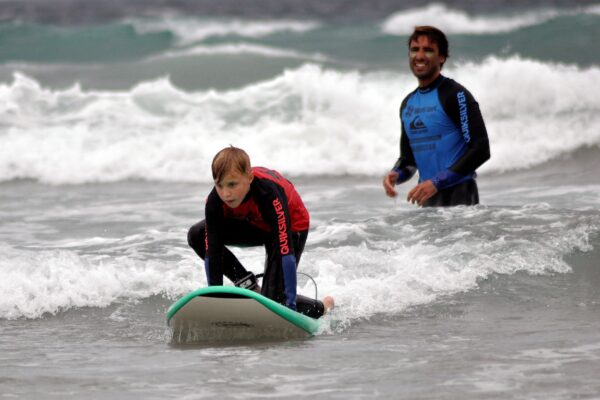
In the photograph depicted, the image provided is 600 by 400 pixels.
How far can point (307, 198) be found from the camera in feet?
40.9

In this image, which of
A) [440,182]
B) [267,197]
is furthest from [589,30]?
[267,197]

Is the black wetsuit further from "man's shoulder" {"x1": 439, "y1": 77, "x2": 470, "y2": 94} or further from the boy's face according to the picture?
"man's shoulder" {"x1": 439, "y1": 77, "x2": 470, "y2": 94}

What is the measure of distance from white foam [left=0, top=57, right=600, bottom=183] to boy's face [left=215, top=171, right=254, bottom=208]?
952 centimetres

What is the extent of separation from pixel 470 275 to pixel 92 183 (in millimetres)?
8459

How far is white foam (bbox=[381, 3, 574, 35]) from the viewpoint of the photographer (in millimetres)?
23375

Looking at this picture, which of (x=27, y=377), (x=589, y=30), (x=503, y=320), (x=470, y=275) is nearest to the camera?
(x=27, y=377)

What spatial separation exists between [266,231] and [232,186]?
472 mm

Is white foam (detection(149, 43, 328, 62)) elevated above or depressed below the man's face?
above

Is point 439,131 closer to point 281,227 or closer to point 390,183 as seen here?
point 390,183

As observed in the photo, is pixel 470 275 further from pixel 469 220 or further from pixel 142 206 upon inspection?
pixel 142 206

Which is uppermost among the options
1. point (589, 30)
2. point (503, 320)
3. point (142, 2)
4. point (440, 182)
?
point (142, 2)

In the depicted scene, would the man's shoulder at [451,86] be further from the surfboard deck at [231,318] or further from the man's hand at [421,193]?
the surfboard deck at [231,318]

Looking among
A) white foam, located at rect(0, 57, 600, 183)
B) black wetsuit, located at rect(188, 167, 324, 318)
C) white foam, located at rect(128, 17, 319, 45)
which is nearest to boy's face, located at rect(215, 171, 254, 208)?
black wetsuit, located at rect(188, 167, 324, 318)

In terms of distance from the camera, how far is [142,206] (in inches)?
478
